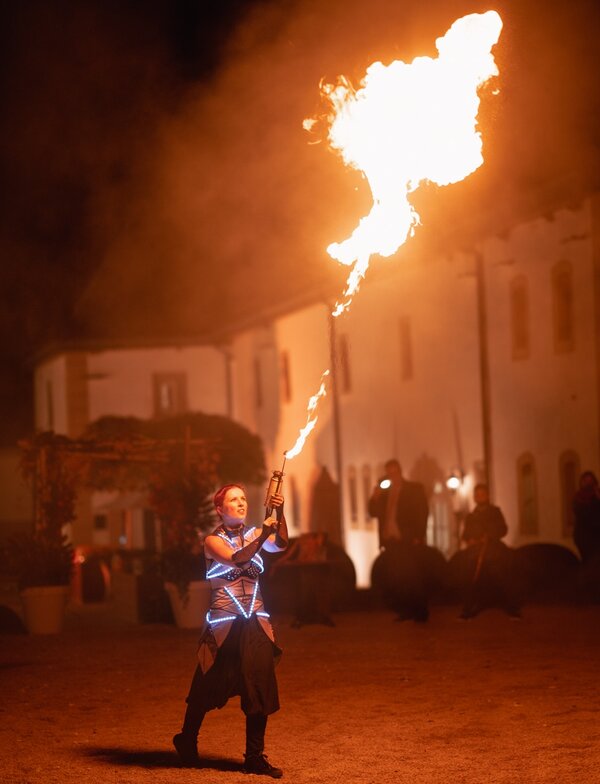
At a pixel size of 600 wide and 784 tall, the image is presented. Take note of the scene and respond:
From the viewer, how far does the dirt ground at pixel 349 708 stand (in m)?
9.23

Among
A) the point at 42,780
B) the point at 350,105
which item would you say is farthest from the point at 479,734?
the point at 350,105

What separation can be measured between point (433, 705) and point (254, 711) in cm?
307

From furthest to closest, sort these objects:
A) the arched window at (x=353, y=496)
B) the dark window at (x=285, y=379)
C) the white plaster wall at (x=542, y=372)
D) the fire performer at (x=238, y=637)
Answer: the dark window at (x=285, y=379) → the arched window at (x=353, y=496) → the white plaster wall at (x=542, y=372) → the fire performer at (x=238, y=637)

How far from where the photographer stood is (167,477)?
21.0 meters

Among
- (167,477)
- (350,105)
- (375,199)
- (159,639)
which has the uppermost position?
(350,105)

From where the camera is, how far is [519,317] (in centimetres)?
2947

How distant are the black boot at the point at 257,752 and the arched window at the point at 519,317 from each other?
20499 mm

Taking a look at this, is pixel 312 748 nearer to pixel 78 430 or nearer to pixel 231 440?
pixel 231 440

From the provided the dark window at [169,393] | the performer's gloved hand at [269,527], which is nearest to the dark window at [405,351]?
the dark window at [169,393]

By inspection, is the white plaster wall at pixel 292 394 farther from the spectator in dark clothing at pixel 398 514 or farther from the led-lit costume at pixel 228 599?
the led-lit costume at pixel 228 599

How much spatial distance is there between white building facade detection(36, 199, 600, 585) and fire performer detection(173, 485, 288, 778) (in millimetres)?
18061

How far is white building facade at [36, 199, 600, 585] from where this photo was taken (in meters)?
27.5

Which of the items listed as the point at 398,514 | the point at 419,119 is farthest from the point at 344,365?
the point at 419,119

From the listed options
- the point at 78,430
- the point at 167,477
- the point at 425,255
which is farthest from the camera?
the point at 78,430
